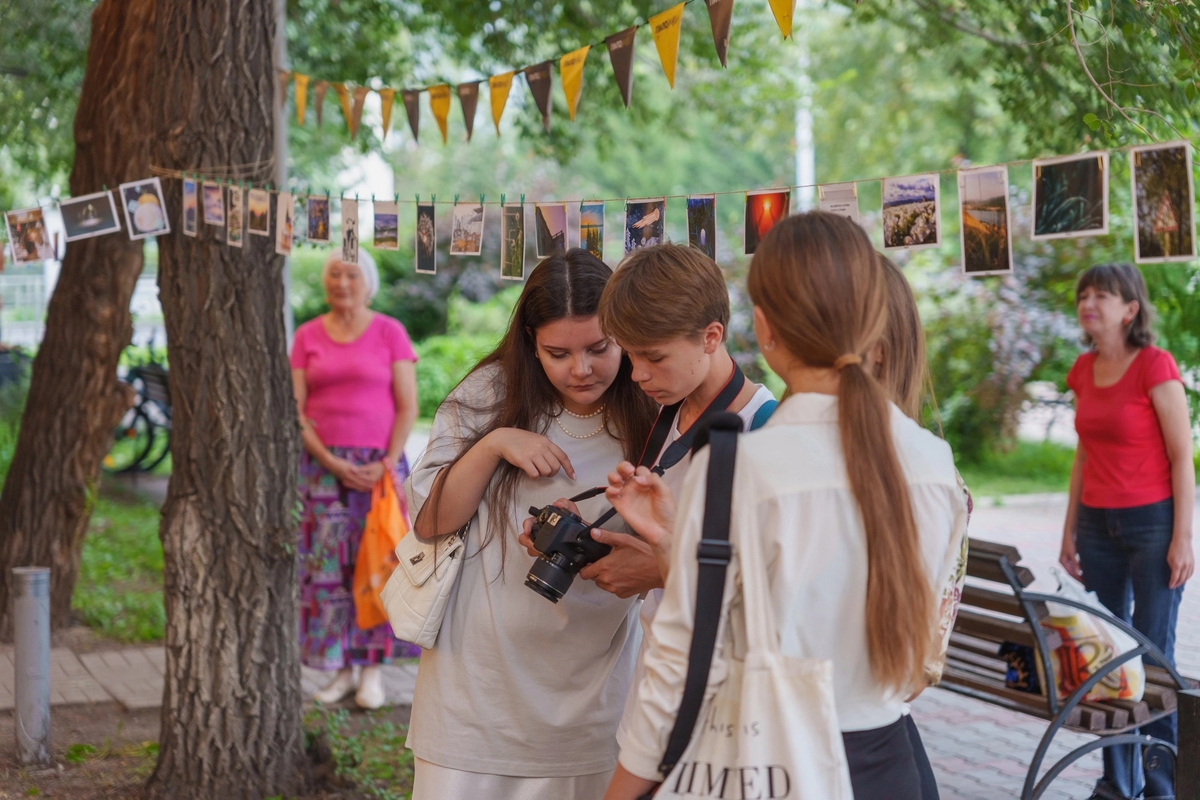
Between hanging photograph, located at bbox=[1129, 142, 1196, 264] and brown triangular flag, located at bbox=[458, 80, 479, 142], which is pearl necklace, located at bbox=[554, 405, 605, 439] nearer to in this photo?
hanging photograph, located at bbox=[1129, 142, 1196, 264]

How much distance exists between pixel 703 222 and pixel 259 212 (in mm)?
1533

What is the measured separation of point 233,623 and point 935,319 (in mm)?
10071

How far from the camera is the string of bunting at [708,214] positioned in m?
2.86

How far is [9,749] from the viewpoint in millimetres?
4562

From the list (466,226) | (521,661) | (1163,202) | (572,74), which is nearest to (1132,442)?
(1163,202)

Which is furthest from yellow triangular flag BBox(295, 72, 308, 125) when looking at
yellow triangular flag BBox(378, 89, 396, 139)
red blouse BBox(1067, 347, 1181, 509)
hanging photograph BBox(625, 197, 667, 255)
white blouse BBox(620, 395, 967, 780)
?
white blouse BBox(620, 395, 967, 780)

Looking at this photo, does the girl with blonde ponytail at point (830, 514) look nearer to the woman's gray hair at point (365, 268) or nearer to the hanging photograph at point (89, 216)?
the hanging photograph at point (89, 216)

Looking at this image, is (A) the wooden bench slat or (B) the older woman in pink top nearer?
(A) the wooden bench slat

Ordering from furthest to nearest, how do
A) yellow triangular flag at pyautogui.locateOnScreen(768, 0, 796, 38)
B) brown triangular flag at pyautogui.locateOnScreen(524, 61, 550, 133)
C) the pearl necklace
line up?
brown triangular flag at pyautogui.locateOnScreen(524, 61, 550, 133) < yellow triangular flag at pyautogui.locateOnScreen(768, 0, 796, 38) < the pearl necklace

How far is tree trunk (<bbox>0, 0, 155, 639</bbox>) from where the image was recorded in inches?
252

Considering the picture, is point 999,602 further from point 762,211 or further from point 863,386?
point 863,386

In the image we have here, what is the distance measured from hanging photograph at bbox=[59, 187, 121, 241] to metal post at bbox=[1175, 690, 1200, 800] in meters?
3.71

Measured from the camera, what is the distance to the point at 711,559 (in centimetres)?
171

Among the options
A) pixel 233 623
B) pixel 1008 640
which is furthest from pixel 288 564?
pixel 1008 640
